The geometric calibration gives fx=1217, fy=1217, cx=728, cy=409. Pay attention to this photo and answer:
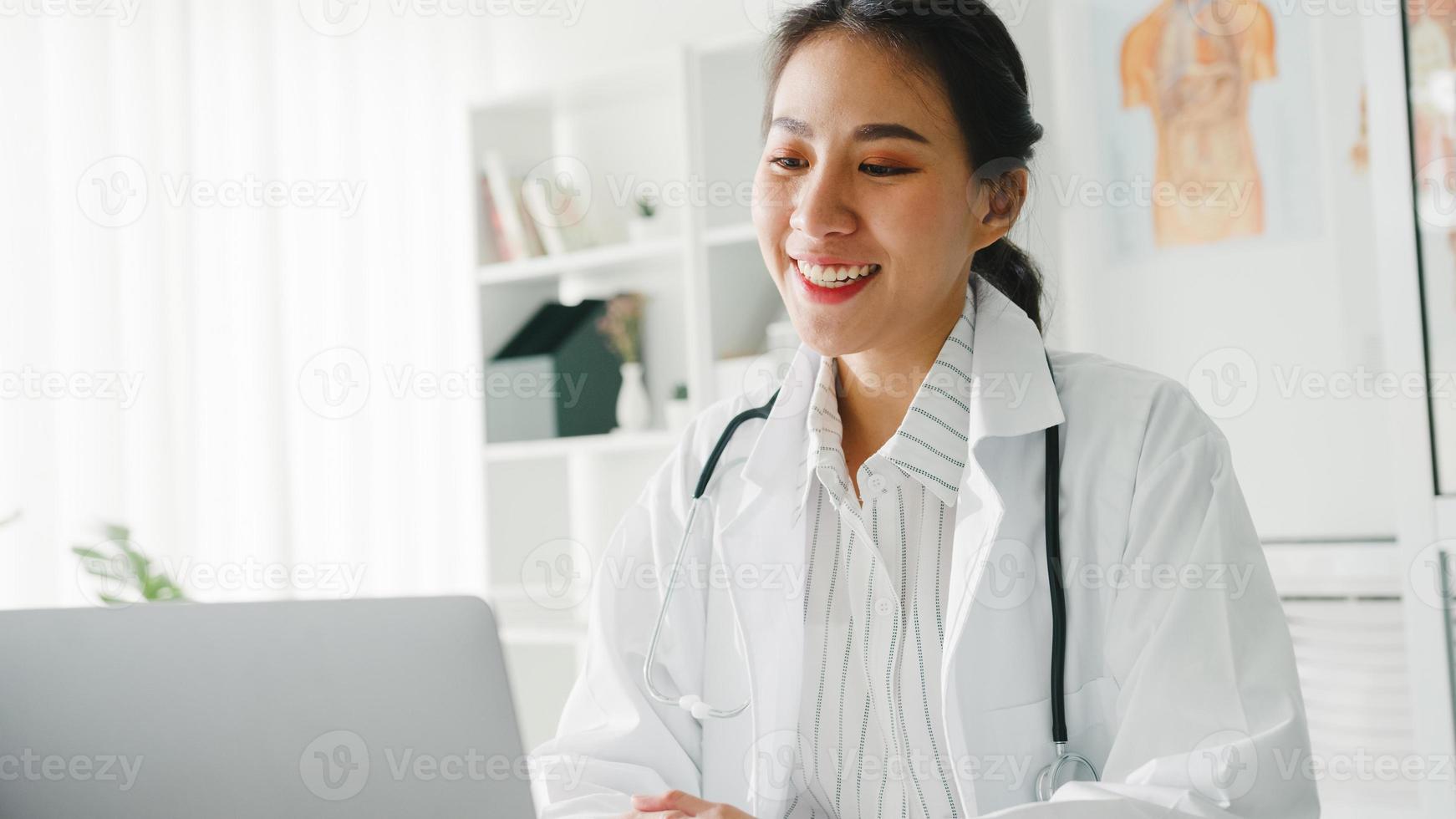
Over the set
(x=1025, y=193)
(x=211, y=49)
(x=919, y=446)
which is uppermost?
(x=211, y=49)

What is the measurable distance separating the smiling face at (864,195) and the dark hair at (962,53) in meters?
0.02

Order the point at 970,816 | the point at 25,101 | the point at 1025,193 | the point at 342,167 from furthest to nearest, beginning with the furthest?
the point at 342,167 < the point at 25,101 < the point at 1025,193 < the point at 970,816

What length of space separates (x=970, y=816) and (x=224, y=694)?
0.65 metres

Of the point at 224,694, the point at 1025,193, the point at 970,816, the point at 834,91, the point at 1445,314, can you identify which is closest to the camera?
the point at 224,694

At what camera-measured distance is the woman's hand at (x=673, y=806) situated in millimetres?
1026

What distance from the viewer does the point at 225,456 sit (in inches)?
118

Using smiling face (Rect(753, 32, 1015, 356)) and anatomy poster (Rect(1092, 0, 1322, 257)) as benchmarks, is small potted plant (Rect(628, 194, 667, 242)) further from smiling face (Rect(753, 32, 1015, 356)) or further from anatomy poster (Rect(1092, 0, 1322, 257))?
smiling face (Rect(753, 32, 1015, 356))

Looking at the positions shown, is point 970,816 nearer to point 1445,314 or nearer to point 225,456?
point 1445,314

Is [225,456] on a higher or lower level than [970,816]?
higher

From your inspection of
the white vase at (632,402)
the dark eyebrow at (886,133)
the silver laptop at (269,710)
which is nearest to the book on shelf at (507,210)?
the white vase at (632,402)

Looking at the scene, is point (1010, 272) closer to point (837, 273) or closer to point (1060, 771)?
point (837, 273)

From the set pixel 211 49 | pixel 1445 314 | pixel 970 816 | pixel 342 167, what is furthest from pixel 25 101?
pixel 1445 314

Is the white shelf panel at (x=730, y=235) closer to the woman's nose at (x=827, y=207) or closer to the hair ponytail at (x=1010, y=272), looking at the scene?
the hair ponytail at (x=1010, y=272)

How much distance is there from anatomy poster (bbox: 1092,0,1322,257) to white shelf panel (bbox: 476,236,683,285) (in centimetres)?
92
